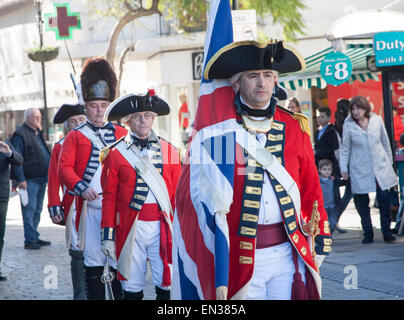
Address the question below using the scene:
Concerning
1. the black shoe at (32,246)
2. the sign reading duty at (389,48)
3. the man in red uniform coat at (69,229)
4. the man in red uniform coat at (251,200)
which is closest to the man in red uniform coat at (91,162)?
the man in red uniform coat at (69,229)

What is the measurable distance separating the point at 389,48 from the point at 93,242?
5494 millimetres

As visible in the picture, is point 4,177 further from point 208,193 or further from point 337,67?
point 208,193

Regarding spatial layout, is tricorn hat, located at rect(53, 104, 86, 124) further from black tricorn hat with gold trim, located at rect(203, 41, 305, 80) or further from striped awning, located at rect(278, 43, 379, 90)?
striped awning, located at rect(278, 43, 379, 90)

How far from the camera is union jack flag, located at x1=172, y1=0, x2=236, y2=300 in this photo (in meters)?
4.31

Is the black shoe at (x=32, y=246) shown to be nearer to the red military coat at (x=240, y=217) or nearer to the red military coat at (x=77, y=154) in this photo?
the red military coat at (x=77, y=154)

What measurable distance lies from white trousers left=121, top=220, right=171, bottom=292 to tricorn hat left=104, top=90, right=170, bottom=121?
0.91m

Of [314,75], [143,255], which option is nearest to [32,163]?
[314,75]

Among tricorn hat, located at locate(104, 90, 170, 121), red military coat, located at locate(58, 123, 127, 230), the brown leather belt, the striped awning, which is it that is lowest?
the brown leather belt

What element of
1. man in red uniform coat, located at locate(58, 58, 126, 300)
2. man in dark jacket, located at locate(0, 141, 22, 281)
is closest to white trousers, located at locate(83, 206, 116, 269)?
man in red uniform coat, located at locate(58, 58, 126, 300)

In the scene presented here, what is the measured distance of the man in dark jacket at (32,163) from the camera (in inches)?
472

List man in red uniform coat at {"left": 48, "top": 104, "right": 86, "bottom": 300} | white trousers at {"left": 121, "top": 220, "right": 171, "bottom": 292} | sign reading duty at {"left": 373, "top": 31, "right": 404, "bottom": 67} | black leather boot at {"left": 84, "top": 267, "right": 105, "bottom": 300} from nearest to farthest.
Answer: white trousers at {"left": 121, "top": 220, "right": 171, "bottom": 292} < black leather boot at {"left": 84, "top": 267, "right": 105, "bottom": 300} < man in red uniform coat at {"left": 48, "top": 104, "right": 86, "bottom": 300} < sign reading duty at {"left": 373, "top": 31, "right": 404, "bottom": 67}

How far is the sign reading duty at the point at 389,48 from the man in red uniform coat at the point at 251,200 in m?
6.30

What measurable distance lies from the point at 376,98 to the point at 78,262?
16.2 m

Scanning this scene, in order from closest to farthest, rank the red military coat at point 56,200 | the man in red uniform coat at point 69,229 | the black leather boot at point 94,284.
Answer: the black leather boot at point 94,284 < the man in red uniform coat at point 69,229 < the red military coat at point 56,200
